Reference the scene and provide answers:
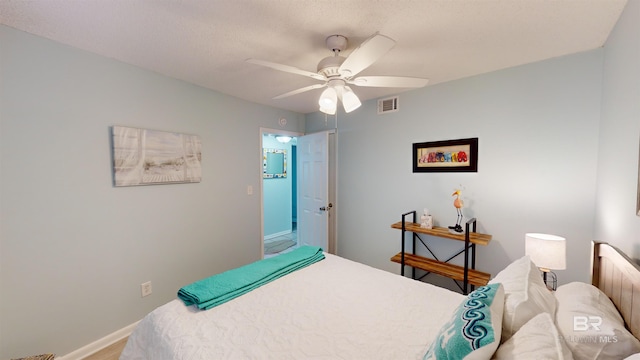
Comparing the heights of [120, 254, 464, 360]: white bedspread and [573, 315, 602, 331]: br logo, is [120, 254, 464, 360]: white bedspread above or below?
below

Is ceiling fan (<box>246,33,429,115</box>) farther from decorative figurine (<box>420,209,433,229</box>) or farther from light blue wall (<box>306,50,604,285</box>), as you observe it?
decorative figurine (<box>420,209,433,229</box>)

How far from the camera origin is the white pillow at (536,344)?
737mm

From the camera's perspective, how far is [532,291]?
108cm

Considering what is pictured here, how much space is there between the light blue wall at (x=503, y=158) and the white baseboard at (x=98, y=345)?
8.55 feet

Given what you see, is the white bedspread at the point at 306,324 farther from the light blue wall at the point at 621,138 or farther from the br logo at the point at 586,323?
the light blue wall at the point at 621,138

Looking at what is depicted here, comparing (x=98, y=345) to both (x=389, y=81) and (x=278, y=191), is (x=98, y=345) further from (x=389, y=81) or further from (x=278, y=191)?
(x=278, y=191)

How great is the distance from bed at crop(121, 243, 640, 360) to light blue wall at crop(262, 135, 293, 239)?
138 inches

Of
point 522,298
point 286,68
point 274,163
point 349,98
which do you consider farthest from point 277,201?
point 522,298

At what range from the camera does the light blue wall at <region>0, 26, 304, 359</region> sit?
162 cm

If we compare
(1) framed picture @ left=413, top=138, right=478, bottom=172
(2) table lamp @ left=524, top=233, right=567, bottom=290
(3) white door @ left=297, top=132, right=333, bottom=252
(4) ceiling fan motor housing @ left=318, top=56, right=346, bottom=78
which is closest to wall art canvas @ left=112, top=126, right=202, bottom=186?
Result: (3) white door @ left=297, top=132, right=333, bottom=252

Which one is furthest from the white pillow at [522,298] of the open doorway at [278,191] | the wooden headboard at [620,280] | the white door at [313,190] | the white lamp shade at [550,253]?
the open doorway at [278,191]

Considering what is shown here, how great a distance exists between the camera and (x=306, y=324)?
1.32 metres

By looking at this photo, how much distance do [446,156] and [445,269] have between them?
1.13 metres

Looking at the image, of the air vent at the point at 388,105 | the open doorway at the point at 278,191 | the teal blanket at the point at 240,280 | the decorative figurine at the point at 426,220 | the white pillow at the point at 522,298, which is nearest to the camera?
the white pillow at the point at 522,298
